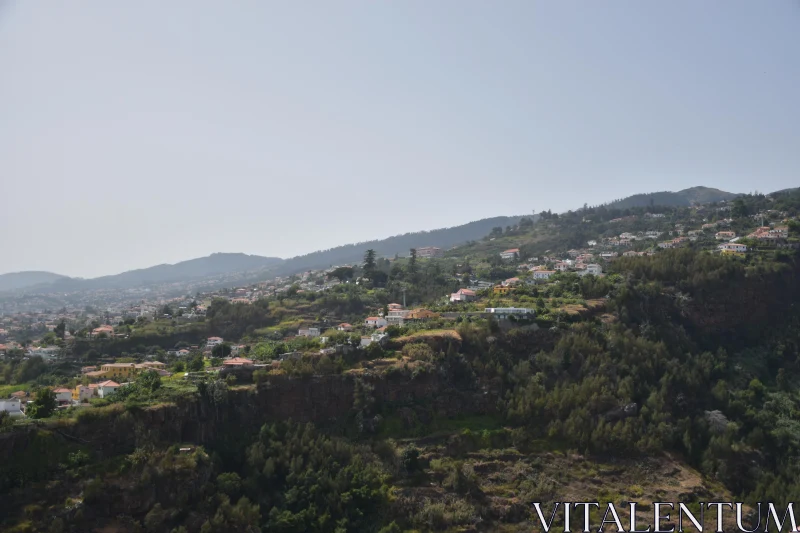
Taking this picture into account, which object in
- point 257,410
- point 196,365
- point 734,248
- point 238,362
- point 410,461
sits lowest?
point 410,461

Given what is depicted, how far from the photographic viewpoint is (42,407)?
85.9ft

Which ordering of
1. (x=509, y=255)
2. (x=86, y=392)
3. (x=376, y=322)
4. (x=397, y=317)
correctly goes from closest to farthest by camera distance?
1. (x=86, y=392)
2. (x=397, y=317)
3. (x=376, y=322)
4. (x=509, y=255)

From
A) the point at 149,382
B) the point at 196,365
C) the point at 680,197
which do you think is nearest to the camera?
the point at 149,382

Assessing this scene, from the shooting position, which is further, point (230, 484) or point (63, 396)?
point (63, 396)

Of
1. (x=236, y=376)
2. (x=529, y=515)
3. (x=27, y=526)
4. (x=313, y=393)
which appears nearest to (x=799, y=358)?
(x=529, y=515)

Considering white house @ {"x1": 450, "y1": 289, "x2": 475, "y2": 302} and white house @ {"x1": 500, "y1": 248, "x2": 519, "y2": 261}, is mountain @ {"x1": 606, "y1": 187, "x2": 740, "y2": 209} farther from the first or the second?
white house @ {"x1": 450, "y1": 289, "x2": 475, "y2": 302}

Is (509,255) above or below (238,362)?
above

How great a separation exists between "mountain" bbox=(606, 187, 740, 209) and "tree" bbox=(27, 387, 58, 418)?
166 metres

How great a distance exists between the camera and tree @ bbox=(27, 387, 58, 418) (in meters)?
26.0

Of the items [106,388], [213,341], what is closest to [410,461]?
[106,388]

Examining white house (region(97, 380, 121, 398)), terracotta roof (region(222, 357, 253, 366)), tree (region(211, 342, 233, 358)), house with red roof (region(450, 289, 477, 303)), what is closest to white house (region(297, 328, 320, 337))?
tree (region(211, 342, 233, 358))

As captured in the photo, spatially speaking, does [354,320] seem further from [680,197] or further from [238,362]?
[680,197]

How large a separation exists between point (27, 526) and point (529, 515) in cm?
1883

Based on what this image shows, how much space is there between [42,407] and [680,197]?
187230 mm
